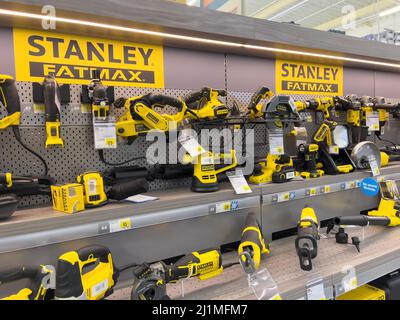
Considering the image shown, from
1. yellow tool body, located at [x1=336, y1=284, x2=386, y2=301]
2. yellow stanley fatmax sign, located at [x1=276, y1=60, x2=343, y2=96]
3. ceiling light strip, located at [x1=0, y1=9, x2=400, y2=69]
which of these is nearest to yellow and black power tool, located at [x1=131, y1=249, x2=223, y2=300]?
yellow tool body, located at [x1=336, y1=284, x2=386, y2=301]

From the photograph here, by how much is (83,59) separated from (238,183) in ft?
3.10

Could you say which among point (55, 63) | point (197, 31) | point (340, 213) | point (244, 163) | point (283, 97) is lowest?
point (340, 213)

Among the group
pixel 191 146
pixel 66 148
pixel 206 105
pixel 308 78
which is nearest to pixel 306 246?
pixel 191 146

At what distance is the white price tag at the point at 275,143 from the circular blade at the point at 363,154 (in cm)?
68

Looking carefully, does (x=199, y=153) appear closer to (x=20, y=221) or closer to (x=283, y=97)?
(x=283, y=97)

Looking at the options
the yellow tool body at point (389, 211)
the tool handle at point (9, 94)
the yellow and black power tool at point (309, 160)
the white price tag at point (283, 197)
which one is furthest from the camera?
the yellow tool body at point (389, 211)

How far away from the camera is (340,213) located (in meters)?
1.79

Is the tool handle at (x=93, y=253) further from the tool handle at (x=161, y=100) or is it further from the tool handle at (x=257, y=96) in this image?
the tool handle at (x=257, y=96)

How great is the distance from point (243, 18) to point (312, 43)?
517 millimetres

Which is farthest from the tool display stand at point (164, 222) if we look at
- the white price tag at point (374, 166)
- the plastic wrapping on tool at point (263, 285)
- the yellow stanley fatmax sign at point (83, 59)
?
the yellow stanley fatmax sign at point (83, 59)

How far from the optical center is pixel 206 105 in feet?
4.29

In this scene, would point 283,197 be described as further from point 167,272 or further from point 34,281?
point 34,281

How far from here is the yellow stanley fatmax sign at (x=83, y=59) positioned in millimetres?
1258

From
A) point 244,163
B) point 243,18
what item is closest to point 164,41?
point 243,18
